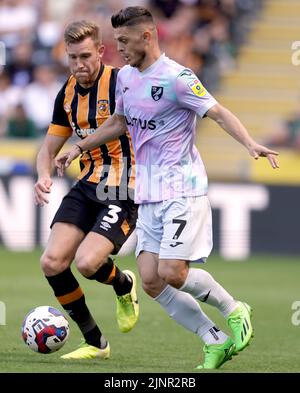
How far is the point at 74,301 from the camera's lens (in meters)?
7.99

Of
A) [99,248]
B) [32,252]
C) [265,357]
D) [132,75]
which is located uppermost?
[132,75]

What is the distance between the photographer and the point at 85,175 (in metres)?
8.31

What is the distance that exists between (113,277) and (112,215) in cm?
55

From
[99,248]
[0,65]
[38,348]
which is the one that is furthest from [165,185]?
[0,65]

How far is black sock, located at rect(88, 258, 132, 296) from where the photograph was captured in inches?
325

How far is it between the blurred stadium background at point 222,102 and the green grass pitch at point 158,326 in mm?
86

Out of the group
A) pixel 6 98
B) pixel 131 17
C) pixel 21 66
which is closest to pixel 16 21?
pixel 21 66

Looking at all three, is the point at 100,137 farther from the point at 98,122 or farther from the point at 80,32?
the point at 80,32

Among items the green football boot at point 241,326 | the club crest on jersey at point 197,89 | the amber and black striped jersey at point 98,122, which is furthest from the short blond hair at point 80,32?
the green football boot at point 241,326

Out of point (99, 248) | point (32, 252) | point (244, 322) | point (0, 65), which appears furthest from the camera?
point (0, 65)

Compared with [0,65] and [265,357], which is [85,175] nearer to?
[265,357]

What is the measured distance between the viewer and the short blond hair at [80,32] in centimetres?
794

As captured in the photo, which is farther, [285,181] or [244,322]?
[285,181]

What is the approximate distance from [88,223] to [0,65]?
413 inches
